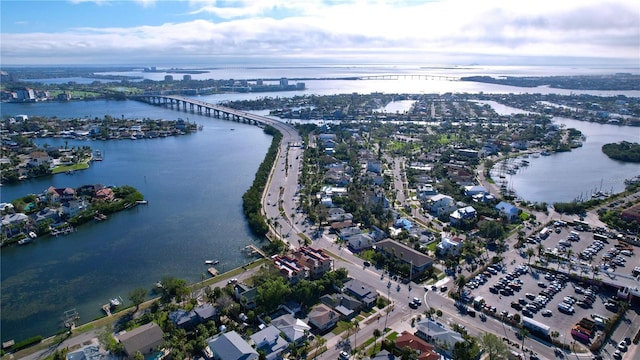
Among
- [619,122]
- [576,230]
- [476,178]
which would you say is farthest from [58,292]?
[619,122]

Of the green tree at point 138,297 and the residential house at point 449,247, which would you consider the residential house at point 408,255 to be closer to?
the residential house at point 449,247

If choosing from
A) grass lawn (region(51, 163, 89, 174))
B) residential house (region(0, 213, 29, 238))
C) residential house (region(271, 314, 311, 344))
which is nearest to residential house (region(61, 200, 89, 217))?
residential house (region(0, 213, 29, 238))

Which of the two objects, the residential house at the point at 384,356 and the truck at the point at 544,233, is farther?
the truck at the point at 544,233

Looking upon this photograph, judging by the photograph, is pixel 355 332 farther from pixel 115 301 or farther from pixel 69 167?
pixel 69 167

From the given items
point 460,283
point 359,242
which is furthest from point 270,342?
point 359,242

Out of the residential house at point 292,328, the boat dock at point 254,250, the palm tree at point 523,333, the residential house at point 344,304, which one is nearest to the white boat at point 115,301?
the boat dock at point 254,250

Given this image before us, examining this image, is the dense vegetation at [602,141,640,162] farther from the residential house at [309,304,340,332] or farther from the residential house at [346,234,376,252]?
the residential house at [309,304,340,332]
